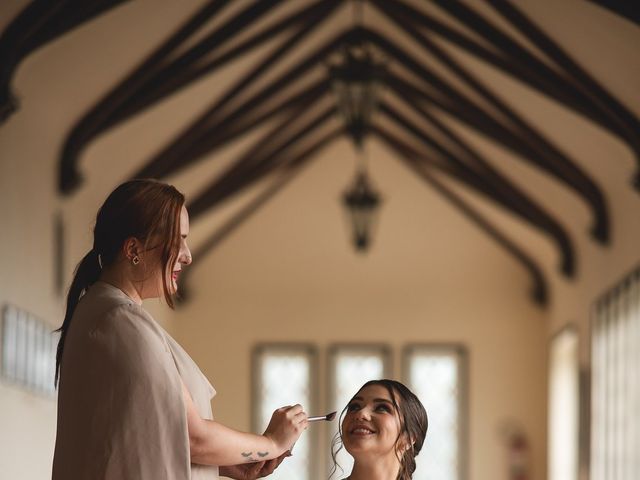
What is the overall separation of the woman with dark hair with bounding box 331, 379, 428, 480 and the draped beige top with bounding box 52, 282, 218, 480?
2.79ft

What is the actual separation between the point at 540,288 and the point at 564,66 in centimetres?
607

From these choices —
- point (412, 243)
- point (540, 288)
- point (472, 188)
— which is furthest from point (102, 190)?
point (540, 288)

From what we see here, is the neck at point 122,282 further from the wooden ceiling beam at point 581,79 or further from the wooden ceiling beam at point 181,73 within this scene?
the wooden ceiling beam at point 181,73

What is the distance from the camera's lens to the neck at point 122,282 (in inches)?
104

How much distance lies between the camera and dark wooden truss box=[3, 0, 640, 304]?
8297mm

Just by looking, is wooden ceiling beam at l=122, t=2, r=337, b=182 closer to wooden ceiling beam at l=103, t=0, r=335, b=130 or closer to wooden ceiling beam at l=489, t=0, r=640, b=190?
wooden ceiling beam at l=103, t=0, r=335, b=130

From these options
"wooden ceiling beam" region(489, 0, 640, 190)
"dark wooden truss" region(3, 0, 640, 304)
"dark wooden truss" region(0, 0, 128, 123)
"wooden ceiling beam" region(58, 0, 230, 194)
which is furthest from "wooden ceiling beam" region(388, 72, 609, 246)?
"dark wooden truss" region(0, 0, 128, 123)

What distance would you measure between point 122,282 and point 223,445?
38 centimetres

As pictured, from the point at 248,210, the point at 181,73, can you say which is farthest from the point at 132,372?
the point at 248,210

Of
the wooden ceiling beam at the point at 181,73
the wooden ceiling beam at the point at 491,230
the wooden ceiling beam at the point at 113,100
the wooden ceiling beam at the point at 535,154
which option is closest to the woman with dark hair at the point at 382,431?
the wooden ceiling beam at the point at 113,100

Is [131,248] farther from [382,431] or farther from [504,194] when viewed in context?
[504,194]

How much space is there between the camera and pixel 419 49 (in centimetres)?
1008

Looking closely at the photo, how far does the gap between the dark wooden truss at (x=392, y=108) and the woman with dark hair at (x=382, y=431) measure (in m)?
4.85

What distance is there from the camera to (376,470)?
330 centimetres
